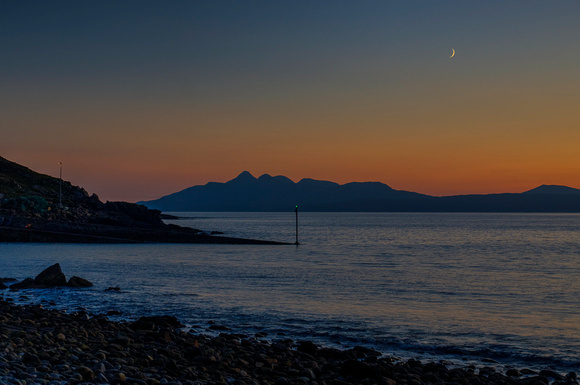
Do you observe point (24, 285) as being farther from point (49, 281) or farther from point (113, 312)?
point (113, 312)

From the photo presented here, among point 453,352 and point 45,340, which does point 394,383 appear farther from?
point 45,340

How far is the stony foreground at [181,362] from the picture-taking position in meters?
9.46

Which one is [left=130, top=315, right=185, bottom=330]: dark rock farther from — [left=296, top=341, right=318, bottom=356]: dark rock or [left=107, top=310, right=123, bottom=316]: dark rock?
[left=296, top=341, right=318, bottom=356]: dark rock

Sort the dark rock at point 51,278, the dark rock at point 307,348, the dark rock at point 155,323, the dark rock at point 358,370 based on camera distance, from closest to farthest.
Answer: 1. the dark rock at point 358,370
2. the dark rock at point 307,348
3. the dark rock at point 155,323
4. the dark rock at point 51,278

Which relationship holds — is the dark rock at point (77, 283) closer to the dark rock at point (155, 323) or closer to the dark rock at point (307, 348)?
the dark rock at point (155, 323)

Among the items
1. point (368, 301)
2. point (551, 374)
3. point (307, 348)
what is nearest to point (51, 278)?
point (368, 301)

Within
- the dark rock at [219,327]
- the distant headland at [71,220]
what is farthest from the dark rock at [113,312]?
the distant headland at [71,220]

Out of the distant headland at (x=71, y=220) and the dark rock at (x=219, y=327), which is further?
the distant headland at (x=71, y=220)

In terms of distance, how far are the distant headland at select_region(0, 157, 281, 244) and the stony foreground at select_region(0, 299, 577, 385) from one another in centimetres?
5694

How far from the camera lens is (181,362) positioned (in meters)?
11.3

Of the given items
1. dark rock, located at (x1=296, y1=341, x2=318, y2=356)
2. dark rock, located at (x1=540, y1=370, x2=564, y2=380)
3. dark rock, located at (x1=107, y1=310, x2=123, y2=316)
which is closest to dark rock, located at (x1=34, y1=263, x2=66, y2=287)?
dark rock, located at (x1=107, y1=310, x2=123, y2=316)

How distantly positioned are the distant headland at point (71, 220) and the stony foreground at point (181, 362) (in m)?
56.9

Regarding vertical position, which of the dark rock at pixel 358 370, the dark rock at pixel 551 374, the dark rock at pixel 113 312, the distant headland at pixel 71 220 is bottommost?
the dark rock at pixel 551 374

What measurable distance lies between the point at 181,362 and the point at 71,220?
7876 centimetres
